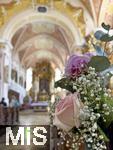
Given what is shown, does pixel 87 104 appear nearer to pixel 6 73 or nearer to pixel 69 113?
pixel 69 113

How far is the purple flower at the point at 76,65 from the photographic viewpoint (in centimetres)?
178

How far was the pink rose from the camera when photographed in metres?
1.70

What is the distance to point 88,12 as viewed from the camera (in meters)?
17.1

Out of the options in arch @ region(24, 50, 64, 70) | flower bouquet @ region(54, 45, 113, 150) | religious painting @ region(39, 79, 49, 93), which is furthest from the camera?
religious painting @ region(39, 79, 49, 93)

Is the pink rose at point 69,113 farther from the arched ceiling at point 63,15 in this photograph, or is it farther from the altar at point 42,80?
the altar at point 42,80

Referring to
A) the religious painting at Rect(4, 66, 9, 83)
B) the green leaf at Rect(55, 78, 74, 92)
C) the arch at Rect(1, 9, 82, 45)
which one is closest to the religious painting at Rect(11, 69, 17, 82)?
the religious painting at Rect(4, 66, 9, 83)

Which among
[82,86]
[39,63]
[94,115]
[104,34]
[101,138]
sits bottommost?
[101,138]

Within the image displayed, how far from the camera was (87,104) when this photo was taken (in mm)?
1692

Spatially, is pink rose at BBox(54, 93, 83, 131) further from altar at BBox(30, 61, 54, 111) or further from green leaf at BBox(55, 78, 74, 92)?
altar at BBox(30, 61, 54, 111)

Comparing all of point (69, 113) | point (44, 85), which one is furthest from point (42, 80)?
point (69, 113)

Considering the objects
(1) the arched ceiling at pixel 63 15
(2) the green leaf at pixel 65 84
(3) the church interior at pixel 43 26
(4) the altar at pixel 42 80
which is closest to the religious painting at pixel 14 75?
(3) the church interior at pixel 43 26

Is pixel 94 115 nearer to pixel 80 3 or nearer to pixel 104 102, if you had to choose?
pixel 104 102

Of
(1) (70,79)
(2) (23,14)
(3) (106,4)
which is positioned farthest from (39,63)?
(1) (70,79)

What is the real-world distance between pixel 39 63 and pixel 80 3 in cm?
1987
